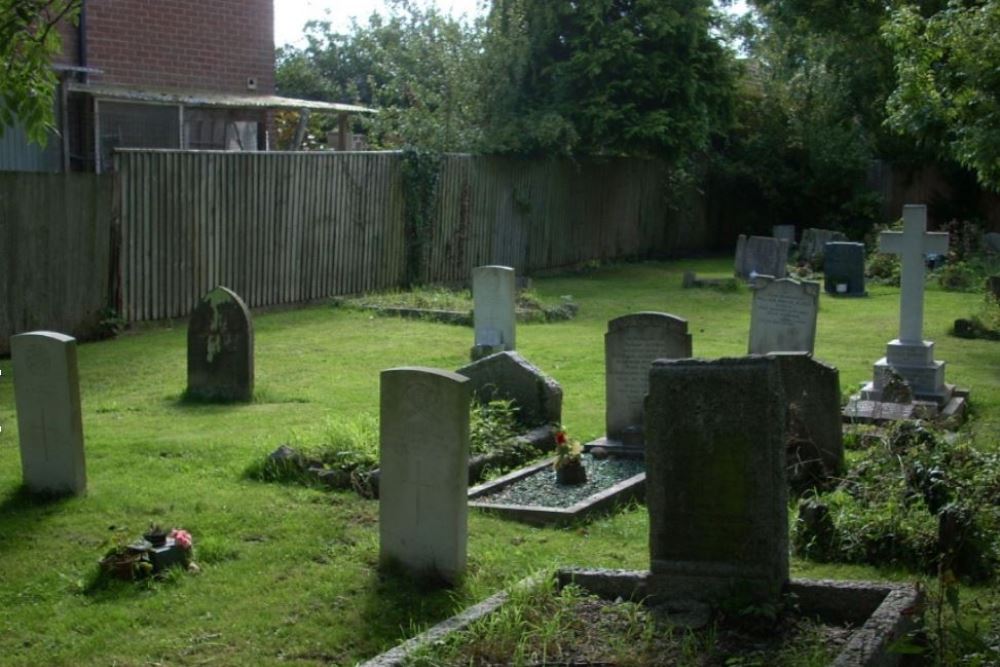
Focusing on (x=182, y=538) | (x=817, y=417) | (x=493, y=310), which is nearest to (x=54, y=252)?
(x=493, y=310)

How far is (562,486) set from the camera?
31.7 ft

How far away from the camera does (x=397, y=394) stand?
286 inches

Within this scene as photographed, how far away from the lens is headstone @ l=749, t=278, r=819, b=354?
13.6 m

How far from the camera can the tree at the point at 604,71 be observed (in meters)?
26.9

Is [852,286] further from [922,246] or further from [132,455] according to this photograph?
[132,455]

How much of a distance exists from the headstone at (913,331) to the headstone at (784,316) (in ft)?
2.78

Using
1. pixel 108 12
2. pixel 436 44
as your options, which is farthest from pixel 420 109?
pixel 108 12

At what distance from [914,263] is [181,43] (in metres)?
14.2

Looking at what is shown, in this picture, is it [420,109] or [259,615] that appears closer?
[259,615]

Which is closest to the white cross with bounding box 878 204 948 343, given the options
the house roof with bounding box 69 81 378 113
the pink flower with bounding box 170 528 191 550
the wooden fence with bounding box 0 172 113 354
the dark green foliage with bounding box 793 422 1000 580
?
the dark green foliage with bounding box 793 422 1000 580

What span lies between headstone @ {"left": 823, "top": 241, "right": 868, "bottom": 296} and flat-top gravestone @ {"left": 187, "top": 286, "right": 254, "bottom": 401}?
14259 mm

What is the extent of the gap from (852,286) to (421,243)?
7.82 m

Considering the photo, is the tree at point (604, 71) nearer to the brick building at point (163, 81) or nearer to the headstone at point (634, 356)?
the brick building at point (163, 81)

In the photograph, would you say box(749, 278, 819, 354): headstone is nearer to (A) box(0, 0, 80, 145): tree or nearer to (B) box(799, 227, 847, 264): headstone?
(A) box(0, 0, 80, 145): tree
